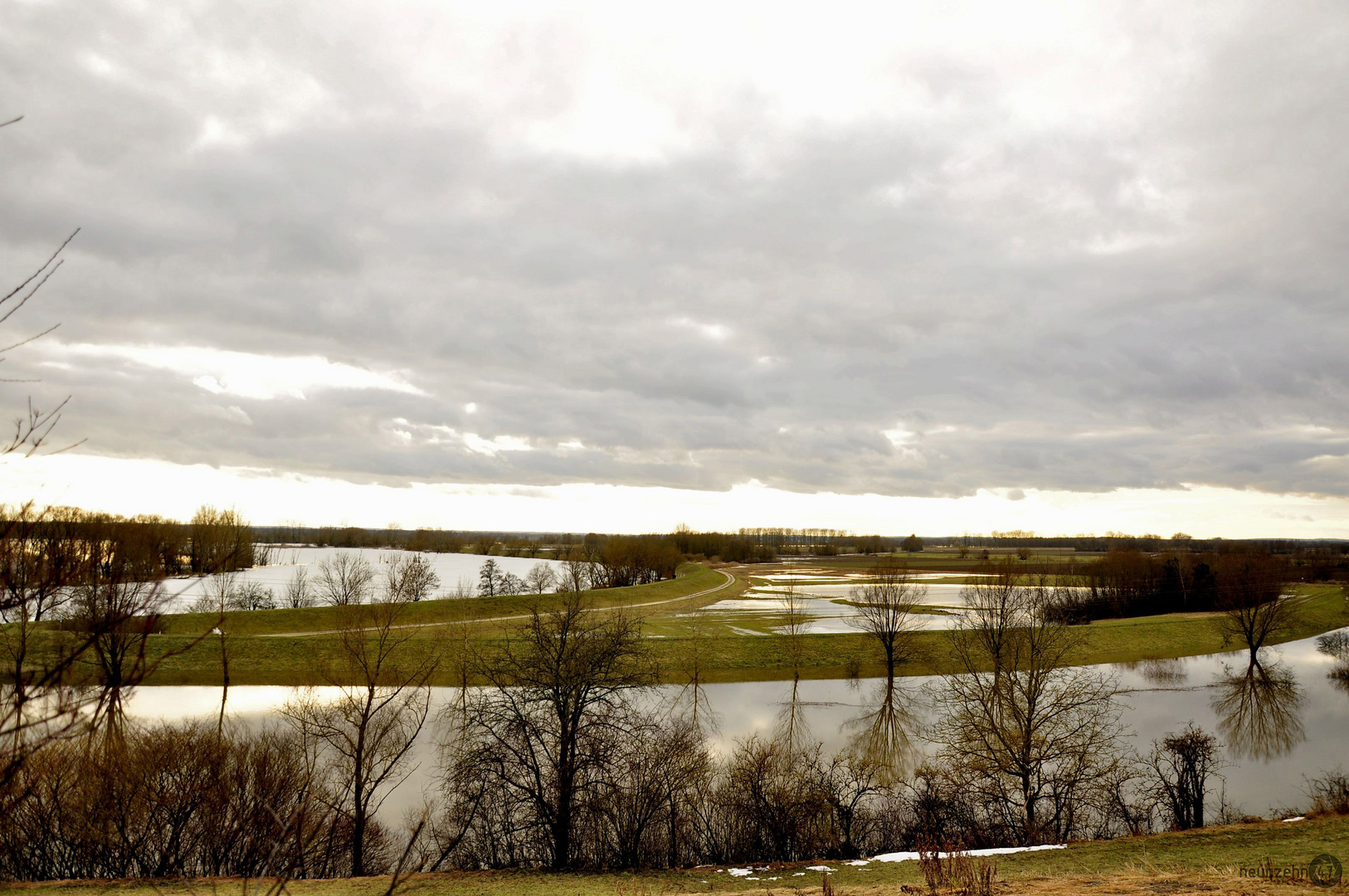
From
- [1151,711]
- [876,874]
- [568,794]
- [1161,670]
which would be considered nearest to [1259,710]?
[1151,711]

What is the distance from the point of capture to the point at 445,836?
71.9 ft

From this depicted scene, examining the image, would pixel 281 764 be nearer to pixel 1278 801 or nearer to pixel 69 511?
pixel 69 511

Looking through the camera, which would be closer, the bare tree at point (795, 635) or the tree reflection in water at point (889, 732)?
the tree reflection in water at point (889, 732)

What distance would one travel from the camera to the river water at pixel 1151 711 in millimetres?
28656

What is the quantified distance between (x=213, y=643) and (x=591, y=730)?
34878 millimetres

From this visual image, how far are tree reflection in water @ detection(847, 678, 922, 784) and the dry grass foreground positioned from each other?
981 centimetres

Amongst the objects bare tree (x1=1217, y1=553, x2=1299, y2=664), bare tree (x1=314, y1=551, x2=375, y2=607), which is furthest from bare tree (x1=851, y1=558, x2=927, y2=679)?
bare tree (x1=314, y1=551, x2=375, y2=607)

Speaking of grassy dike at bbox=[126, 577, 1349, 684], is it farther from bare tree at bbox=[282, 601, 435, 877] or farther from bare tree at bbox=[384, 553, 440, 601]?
bare tree at bbox=[384, 553, 440, 601]

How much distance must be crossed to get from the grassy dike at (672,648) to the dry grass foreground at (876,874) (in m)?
25.8

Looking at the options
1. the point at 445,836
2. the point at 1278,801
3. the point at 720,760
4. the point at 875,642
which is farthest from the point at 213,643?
the point at 1278,801

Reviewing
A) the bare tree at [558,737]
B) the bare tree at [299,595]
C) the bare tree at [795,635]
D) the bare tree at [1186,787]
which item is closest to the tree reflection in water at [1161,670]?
the bare tree at [795,635]

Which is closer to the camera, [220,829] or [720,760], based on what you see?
[220,829]

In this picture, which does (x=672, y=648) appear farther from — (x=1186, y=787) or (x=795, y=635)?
(x=1186, y=787)

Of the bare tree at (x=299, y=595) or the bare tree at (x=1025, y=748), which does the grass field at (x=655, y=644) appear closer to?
the bare tree at (x=299, y=595)
